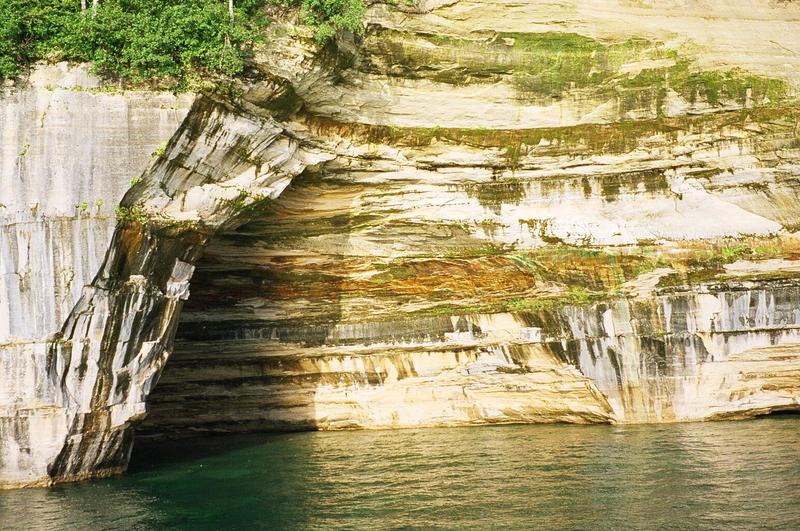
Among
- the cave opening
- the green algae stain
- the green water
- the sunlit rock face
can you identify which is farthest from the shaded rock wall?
the green algae stain

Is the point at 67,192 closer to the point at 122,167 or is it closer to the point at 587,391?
the point at 122,167

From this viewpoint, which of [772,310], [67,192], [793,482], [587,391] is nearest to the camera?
[793,482]

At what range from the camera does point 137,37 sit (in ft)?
46.2

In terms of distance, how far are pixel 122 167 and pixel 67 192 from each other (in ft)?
3.02

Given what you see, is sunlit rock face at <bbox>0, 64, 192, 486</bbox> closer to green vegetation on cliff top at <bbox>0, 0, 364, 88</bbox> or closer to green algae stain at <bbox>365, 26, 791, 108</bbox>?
green vegetation on cliff top at <bbox>0, 0, 364, 88</bbox>

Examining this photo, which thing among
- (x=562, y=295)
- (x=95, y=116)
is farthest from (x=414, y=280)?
(x=95, y=116)

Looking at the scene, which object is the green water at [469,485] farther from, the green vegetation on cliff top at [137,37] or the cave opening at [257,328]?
the green vegetation on cliff top at [137,37]

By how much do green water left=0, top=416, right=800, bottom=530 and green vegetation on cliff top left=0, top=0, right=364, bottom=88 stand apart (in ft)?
21.4

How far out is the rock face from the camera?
17.4 metres

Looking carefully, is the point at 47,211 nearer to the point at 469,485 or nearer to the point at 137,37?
the point at 137,37

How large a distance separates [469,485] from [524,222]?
7360mm

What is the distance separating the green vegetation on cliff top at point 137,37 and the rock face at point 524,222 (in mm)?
1445

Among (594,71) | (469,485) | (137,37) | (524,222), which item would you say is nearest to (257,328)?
(524,222)

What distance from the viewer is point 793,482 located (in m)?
11.9
